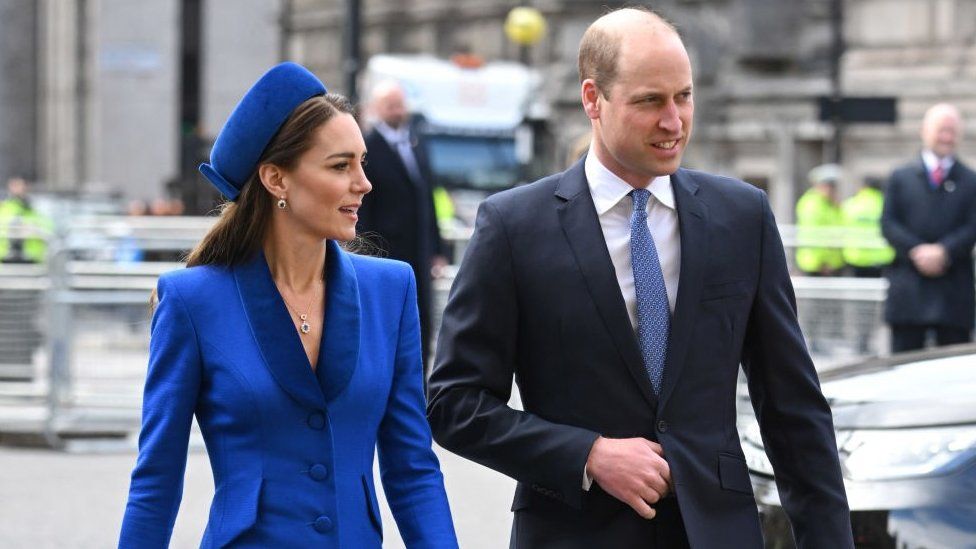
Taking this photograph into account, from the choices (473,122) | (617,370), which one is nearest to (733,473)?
(617,370)

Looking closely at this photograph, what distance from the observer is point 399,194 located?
398 inches

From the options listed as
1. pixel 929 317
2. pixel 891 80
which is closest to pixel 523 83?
pixel 891 80

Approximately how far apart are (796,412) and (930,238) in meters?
7.15

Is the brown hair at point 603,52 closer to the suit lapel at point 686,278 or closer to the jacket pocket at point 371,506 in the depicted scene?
the suit lapel at point 686,278

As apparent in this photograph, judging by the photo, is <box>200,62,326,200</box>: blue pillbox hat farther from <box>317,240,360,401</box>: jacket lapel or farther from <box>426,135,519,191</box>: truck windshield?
<box>426,135,519,191</box>: truck windshield

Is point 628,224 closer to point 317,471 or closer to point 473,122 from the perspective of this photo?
point 317,471

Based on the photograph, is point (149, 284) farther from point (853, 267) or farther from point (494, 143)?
point (494, 143)

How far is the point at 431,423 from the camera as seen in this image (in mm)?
3854

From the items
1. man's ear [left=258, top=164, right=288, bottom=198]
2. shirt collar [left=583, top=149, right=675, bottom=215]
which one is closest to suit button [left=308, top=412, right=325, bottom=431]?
man's ear [left=258, top=164, right=288, bottom=198]

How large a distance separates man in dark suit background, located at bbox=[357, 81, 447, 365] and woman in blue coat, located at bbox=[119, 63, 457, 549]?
6.17 m

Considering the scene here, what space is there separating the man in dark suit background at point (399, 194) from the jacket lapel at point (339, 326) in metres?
6.14

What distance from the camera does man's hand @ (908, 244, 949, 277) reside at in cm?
1041

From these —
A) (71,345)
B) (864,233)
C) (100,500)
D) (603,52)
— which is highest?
(603,52)

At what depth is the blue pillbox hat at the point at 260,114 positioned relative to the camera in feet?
12.0
